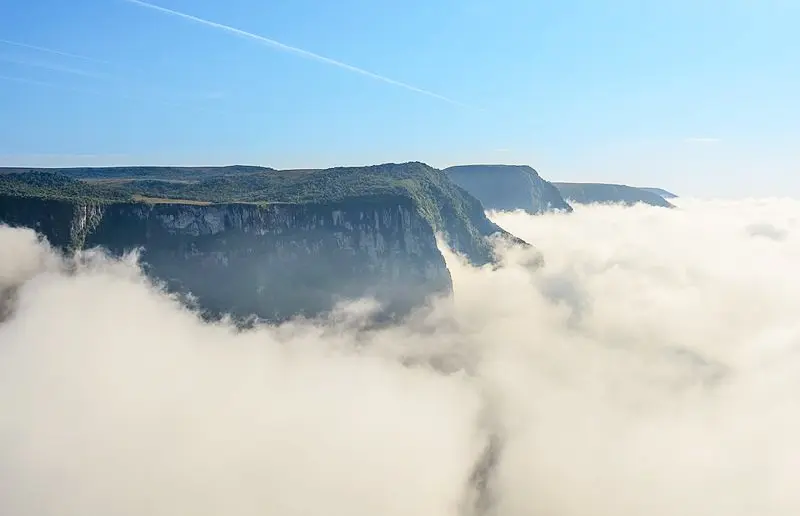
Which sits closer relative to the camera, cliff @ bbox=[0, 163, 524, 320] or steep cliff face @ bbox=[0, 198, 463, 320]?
steep cliff face @ bbox=[0, 198, 463, 320]

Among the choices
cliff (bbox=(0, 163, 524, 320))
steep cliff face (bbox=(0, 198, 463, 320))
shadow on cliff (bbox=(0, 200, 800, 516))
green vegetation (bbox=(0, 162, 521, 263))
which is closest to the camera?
shadow on cliff (bbox=(0, 200, 800, 516))

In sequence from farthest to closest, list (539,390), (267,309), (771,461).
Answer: (267,309), (539,390), (771,461)

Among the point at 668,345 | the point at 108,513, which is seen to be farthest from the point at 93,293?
the point at 668,345

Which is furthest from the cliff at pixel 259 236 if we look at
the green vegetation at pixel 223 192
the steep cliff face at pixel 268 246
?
the green vegetation at pixel 223 192

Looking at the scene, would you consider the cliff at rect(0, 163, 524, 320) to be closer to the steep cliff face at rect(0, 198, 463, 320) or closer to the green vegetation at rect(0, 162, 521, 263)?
the steep cliff face at rect(0, 198, 463, 320)

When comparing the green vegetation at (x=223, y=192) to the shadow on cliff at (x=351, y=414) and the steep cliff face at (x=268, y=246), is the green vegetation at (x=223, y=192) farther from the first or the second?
the shadow on cliff at (x=351, y=414)

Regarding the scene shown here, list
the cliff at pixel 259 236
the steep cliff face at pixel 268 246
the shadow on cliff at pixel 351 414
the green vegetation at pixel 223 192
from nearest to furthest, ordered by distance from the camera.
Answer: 1. the shadow on cliff at pixel 351 414
2. the steep cliff face at pixel 268 246
3. the cliff at pixel 259 236
4. the green vegetation at pixel 223 192

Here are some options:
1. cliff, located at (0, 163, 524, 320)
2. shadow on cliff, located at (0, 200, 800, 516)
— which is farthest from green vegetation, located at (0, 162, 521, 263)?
shadow on cliff, located at (0, 200, 800, 516)

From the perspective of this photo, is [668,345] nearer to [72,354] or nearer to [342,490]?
[342,490]
